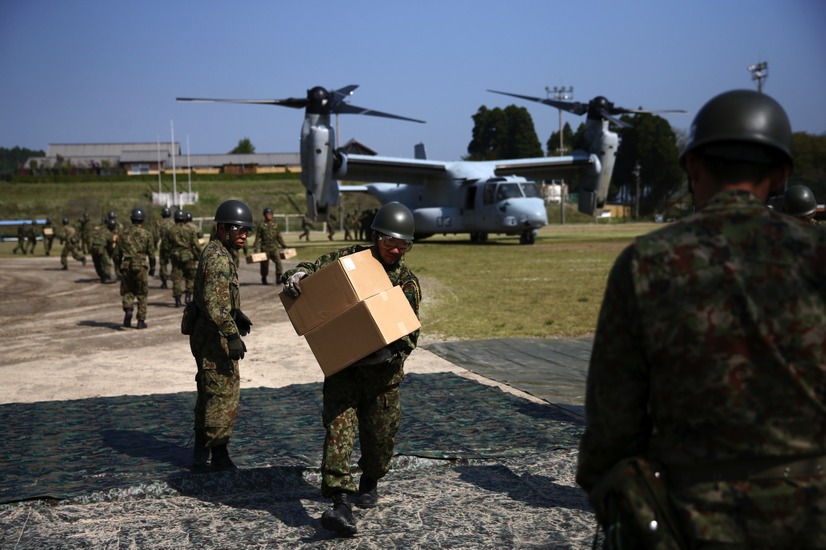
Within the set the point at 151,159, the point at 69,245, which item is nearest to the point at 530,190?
the point at 69,245

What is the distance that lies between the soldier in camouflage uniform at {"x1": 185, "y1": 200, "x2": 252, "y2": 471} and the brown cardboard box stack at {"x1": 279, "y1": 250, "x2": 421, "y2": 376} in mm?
953

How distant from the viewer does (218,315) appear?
18.3ft

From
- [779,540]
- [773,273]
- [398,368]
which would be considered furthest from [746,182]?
[398,368]

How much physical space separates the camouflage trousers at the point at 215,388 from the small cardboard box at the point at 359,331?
1.22m

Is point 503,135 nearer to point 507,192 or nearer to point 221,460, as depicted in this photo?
point 507,192

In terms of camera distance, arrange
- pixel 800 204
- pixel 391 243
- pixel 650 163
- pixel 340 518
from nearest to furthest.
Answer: pixel 340 518 → pixel 391 243 → pixel 800 204 → pixel 650 163

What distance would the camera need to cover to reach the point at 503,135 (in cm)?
10950

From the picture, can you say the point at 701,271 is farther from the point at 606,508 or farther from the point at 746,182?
the point at 606,508

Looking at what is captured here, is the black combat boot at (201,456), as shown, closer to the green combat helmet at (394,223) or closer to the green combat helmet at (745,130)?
the green combat helmet at (394,223)

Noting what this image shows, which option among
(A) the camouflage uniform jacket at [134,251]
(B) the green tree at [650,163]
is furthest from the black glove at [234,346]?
(B) the green tree at [650,163]

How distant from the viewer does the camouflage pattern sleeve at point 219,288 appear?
5566 millimetres

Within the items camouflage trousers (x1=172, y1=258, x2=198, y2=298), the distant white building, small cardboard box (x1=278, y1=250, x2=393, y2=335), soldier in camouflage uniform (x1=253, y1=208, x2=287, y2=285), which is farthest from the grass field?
the distant white building

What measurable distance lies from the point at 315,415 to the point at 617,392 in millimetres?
5470

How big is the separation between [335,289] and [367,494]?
53.9 inches
